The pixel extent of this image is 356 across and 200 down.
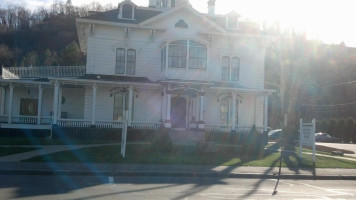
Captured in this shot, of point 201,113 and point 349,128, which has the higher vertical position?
point 201,113

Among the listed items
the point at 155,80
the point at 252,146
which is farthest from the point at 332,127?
the point at 252,146

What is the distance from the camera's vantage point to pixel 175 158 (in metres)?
19.2

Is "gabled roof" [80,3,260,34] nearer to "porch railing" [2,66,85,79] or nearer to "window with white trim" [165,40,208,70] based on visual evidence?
"window with white trim" [165,40,208,70]

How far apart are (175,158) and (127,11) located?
14.9 m

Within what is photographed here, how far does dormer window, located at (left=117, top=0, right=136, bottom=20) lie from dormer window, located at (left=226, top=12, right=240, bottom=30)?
707cm

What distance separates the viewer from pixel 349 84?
66062 millimetres

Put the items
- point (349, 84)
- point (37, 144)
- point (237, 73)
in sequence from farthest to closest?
point (349, 84), point (237, 73), point (37, 144)

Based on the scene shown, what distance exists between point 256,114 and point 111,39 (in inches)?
468

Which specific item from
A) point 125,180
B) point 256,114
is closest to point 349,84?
point 256,114

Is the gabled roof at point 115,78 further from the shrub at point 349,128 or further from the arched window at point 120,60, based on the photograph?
the shrub at point 349,128

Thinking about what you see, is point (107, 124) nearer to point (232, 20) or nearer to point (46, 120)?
point (46, 120)

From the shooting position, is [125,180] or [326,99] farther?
[326,99]

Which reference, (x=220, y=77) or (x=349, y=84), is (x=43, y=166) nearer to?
(x=220, y=77)

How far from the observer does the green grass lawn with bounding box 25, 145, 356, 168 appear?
17609 mm
